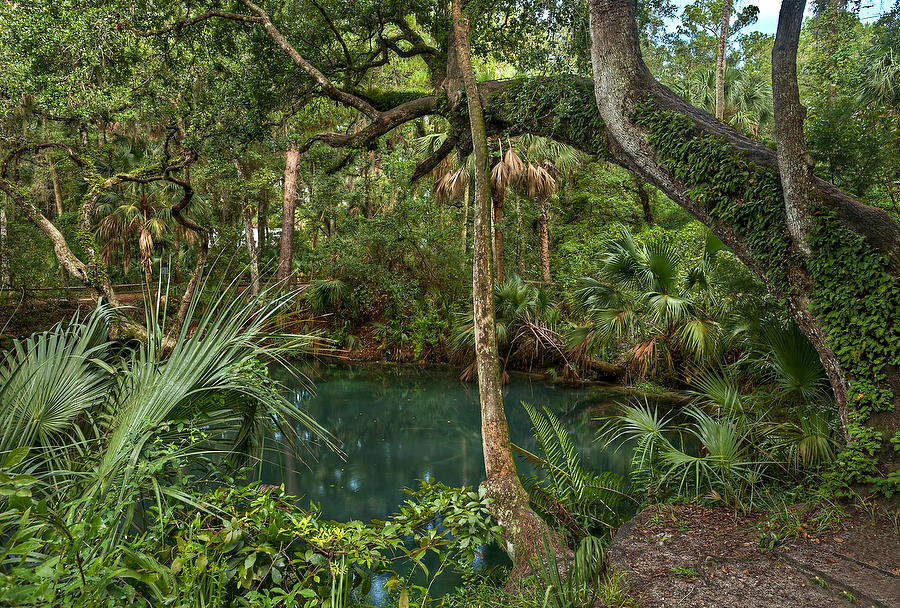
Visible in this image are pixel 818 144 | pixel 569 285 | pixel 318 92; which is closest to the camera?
pixel 818 144

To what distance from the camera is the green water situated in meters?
6.88

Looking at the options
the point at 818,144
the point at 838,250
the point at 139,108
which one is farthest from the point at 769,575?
the point at 139,108

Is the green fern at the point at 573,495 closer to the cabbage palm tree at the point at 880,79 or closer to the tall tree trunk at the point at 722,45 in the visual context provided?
the tall tree trunk at the point at 722,45

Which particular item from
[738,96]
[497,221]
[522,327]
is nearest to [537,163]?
[497,221]

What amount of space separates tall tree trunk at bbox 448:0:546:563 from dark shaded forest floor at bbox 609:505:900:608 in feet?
2.71

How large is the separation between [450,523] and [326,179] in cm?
1233

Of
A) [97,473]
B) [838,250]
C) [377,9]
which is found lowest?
[97,473]

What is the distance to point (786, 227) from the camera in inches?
181

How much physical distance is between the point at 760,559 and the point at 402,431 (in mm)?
6828

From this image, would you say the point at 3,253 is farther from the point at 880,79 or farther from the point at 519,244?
the point at 880,79

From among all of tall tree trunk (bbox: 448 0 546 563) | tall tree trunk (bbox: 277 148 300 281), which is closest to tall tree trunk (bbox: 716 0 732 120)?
tall tree trunk (bbox: 448 0 546 563)

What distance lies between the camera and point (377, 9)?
805cm

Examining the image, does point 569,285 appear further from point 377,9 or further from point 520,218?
point 377,9

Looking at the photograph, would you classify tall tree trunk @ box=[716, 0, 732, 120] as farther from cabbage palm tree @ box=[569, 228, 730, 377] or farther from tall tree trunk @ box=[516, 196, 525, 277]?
tall tree trunk @ box=[516, 196, 525, 277]
